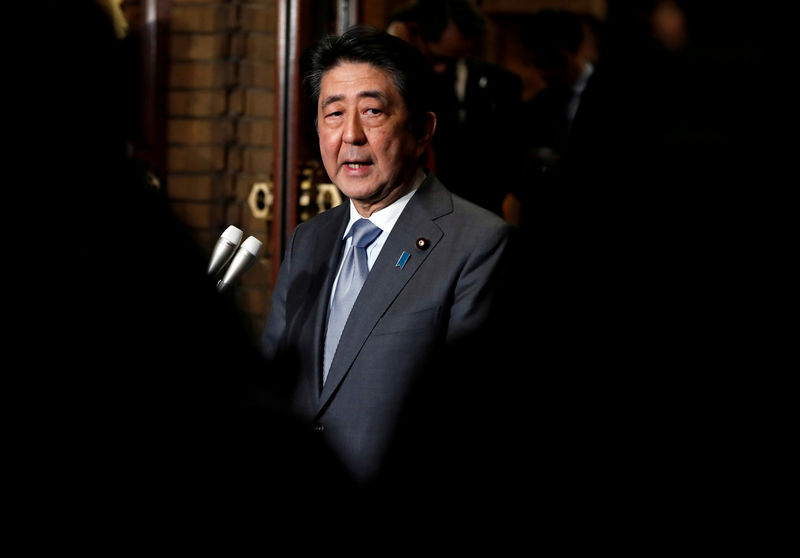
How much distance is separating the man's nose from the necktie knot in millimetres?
127

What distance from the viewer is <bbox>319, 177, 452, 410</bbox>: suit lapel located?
1.43m

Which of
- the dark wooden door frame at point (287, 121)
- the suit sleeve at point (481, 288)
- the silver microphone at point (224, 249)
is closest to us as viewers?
the silver microphone at point (224, 249)

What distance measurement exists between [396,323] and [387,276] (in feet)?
0.27

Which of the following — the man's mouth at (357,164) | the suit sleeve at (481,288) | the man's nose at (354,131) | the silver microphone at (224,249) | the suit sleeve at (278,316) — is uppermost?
the man's nose at (354,131)

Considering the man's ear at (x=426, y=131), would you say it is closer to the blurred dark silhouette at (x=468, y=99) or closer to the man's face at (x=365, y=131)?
the man's face at (x=365, y=131)

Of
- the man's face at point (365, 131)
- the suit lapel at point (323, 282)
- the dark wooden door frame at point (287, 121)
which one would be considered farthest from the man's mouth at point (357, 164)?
the dark wooden door frame at point (287, 121)

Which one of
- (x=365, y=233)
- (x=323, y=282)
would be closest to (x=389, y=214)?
(x=365, y=233)

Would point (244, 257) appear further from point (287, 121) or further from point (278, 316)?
point (287, 121)

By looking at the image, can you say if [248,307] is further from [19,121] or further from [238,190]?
[19,121]

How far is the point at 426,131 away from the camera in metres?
1.57

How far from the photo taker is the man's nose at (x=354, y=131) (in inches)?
59.2

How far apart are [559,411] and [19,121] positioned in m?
0.58

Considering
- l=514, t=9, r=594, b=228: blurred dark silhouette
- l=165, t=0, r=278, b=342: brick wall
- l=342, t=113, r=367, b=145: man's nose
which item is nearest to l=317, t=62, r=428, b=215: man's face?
l=342, t=113, r=367, b=145: man's nose

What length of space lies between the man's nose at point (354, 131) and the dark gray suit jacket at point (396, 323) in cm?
12
